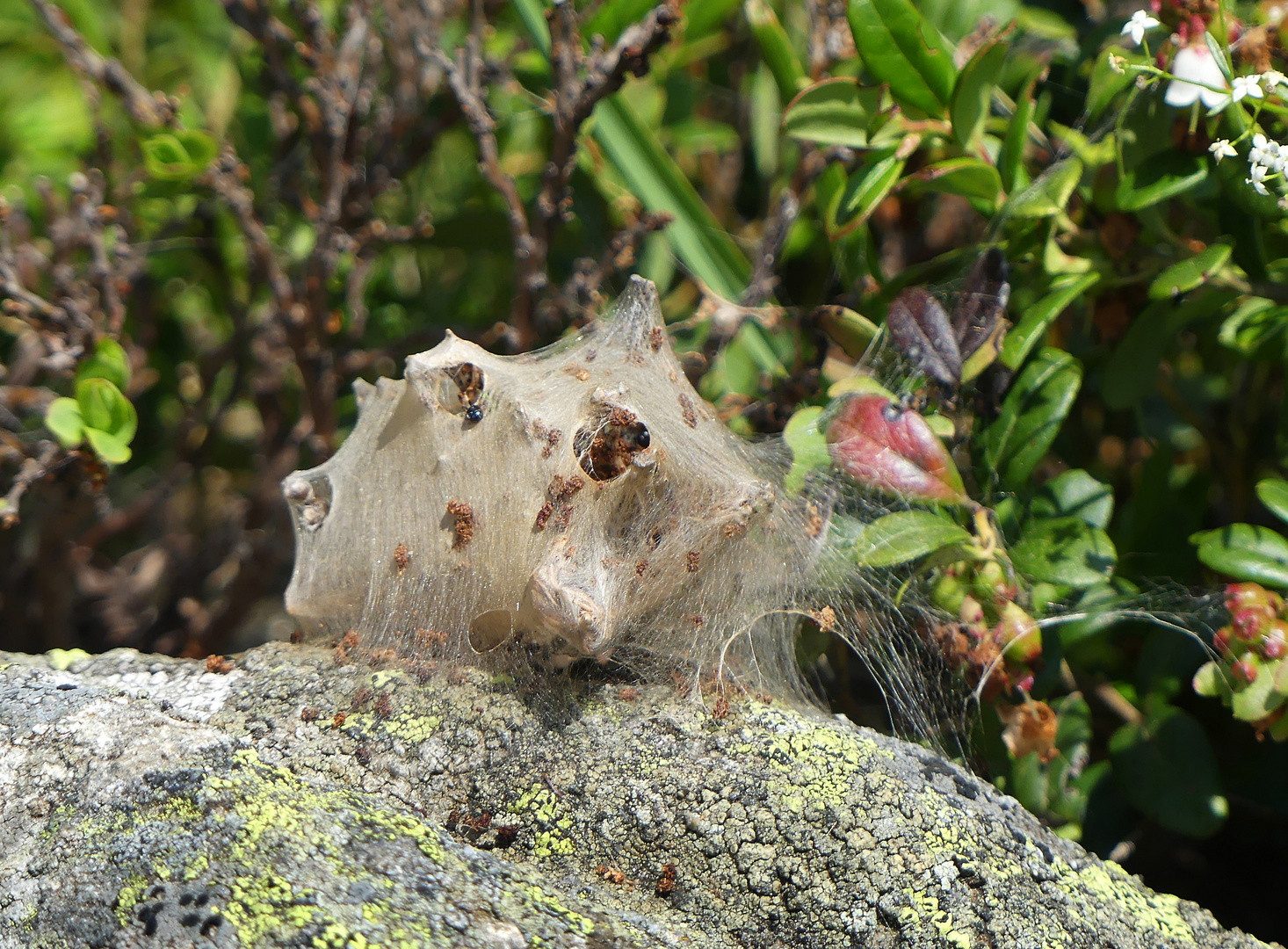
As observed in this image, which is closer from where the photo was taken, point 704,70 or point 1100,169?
point 1100,169

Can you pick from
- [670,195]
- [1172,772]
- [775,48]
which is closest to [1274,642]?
[1172,772]

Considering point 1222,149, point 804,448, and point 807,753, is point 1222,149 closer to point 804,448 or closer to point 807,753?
point 804,448

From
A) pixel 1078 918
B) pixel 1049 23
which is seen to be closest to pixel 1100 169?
pixel 1049 23

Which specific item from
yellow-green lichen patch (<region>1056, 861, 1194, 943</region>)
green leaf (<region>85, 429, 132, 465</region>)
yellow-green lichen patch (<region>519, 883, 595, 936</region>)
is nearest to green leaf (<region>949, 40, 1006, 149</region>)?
yellow-green lichen patch (<region>1056, 861, 1194, 943</region>)

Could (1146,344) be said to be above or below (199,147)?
below

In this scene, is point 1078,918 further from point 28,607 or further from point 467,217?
point 28,607

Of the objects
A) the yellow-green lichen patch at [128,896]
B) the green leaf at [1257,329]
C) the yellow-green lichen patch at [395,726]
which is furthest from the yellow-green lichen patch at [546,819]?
the green leaf at [1257,329]
